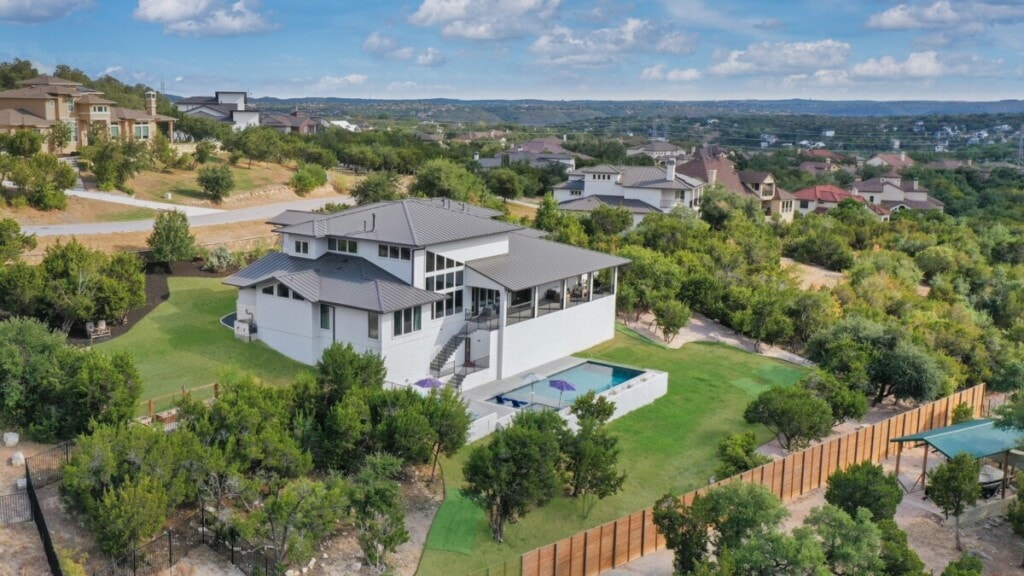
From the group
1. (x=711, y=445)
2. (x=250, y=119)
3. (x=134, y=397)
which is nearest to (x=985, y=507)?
(x=711, y=445)

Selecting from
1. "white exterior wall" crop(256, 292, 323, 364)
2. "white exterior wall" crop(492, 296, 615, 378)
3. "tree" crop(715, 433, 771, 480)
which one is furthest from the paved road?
"tree" crop(715, 433, 771, 480)

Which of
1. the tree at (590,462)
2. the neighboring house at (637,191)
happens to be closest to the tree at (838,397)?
the tree at (590,462)

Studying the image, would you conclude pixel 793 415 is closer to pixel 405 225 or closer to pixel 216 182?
pixel 405 225

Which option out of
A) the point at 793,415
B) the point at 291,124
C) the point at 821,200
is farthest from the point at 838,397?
the point at 291,124

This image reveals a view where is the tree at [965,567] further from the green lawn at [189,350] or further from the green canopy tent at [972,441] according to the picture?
the green lawn at [189,350]

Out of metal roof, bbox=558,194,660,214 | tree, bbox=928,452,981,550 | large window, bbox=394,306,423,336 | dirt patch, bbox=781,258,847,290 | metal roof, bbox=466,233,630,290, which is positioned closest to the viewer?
tree, bbox=928,452,981,550

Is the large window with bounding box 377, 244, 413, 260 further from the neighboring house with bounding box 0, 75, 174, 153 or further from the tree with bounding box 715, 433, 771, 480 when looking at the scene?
the neighboring house with bounding box 0, 75, 174, 153
